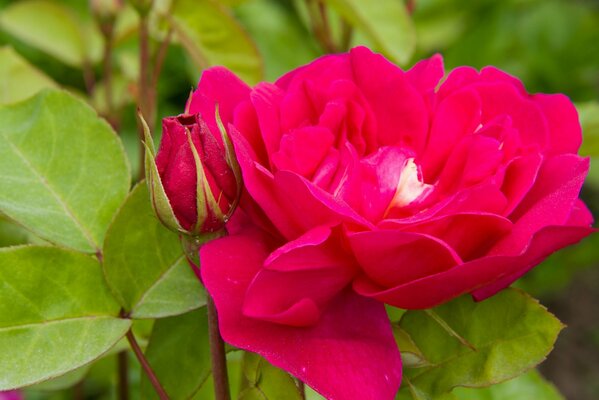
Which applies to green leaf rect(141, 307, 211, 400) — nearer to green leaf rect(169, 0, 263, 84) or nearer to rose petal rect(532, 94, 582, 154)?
→ rose petal rect(532, 94, 582, 154)

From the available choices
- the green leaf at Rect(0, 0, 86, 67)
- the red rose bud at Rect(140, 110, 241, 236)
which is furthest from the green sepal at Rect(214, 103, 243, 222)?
the green leaf at Rect(0, 0, 86, 67)

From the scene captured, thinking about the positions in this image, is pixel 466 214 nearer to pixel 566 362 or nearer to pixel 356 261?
pixel 356 261

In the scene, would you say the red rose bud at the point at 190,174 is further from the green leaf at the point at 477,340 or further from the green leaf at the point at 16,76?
the green leaf at the point at 16,76

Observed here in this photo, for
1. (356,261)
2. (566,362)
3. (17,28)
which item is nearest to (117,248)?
(356,261)

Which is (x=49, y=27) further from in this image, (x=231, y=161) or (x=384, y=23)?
(x=231, y=161)

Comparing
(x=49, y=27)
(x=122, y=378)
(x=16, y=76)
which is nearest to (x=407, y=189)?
(x=122, y=378)

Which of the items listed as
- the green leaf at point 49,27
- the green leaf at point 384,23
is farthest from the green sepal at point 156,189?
the green leaf at point 49,27
